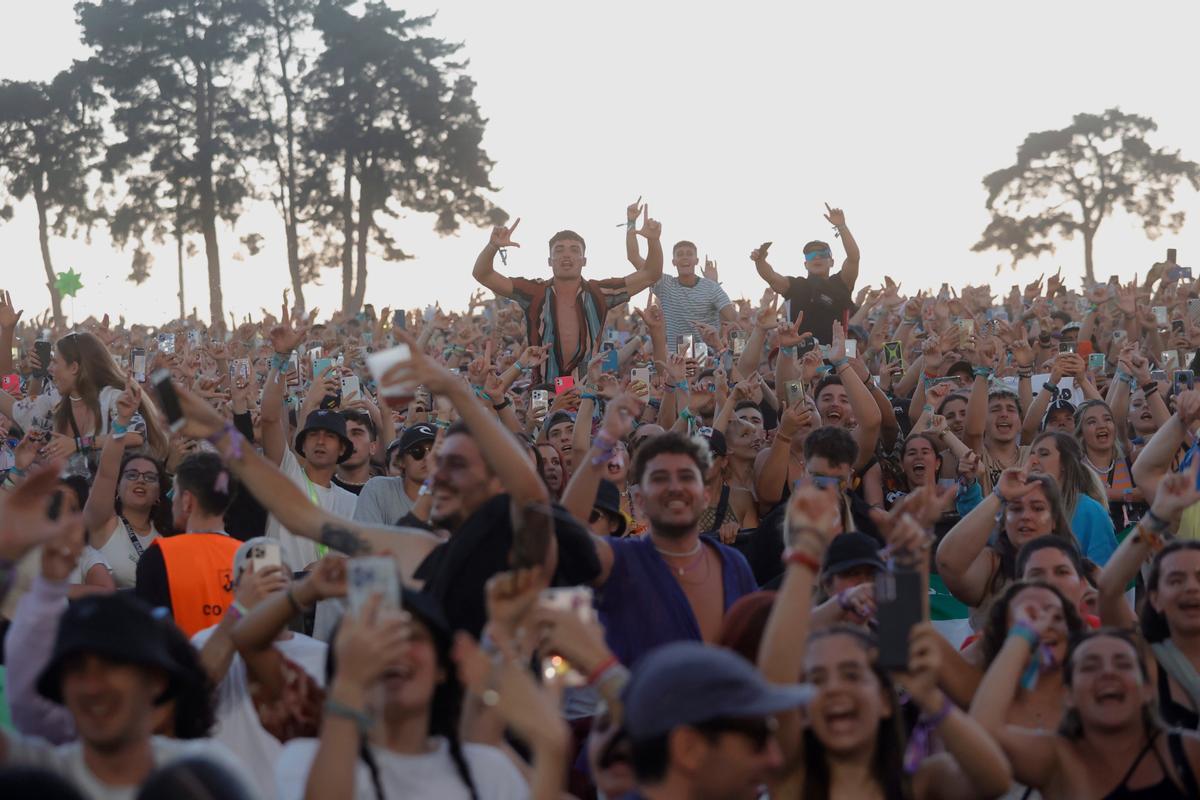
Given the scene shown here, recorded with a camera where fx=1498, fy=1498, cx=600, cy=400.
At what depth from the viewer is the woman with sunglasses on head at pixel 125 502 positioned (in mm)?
6977

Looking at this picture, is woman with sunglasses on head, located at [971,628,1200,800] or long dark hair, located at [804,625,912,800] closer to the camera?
long dark hair, located at [804,625,912,800]

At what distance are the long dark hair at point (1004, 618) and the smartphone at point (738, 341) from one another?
19.1 feet

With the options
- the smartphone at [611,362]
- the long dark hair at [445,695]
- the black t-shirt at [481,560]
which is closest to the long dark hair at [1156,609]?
the black t-shirt at [481,560]

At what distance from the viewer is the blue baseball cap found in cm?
319

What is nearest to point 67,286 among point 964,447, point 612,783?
point 964,447

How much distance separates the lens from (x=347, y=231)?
34531 millimetres

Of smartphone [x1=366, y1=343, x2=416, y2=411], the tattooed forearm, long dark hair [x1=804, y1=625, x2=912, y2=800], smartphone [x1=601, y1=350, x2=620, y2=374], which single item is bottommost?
long dark hair [x1=804, y1=625, x2=912, y2=800]

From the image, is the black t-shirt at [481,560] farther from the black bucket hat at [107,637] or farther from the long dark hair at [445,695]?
the black bucket hat at [107,637]

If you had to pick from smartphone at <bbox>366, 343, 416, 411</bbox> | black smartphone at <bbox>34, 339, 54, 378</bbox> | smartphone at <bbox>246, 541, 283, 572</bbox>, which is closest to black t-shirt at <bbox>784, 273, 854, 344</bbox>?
black smartphone at <bbox>34, 339, 54, 378</bbox>

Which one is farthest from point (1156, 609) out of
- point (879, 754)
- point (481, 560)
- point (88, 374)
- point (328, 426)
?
point (88, 374)

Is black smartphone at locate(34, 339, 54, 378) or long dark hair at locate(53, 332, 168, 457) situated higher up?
black smartphone at locate(34, 339, 54, 378)

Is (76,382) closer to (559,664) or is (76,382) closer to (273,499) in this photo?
(273,499)

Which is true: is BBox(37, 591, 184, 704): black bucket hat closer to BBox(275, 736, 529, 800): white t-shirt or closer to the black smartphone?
BBox(275, 736, 529, 800): white t-shirt

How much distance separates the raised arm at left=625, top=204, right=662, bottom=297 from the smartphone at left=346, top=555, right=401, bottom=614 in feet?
25.2
